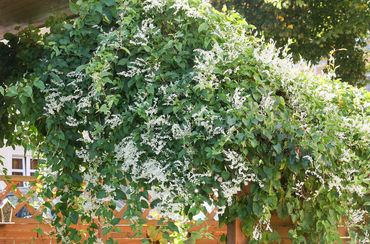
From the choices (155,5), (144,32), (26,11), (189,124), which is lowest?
(189,124)

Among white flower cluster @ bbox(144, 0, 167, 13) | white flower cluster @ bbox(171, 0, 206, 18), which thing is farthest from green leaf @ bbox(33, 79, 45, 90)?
white flower cluster @ bbox(171, 0, 206, 18)

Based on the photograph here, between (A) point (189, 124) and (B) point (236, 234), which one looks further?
(B) point (236, 234)

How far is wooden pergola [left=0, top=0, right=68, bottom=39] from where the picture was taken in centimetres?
404

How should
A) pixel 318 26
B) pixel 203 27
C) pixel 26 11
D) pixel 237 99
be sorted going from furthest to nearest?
pixel 318 26 → pixel 26 11 → pixel 203 27 → pixel 237 99

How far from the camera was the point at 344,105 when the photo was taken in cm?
349

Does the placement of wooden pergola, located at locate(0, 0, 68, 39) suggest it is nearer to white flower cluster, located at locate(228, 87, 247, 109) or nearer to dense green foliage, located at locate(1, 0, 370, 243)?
dense green foliage, located at locate(1, 0, 370, 243)

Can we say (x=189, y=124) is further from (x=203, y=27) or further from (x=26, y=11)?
(x=26, y=11)

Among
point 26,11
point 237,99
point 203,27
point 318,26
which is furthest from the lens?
point 318,26

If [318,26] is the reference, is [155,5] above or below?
below

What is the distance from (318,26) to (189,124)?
28.0ft

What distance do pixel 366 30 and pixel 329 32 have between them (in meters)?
0.67

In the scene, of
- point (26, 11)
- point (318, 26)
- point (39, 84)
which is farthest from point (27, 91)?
point (318, 26)

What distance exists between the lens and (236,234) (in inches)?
123

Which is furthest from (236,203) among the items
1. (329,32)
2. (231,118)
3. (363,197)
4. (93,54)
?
(329,32)
